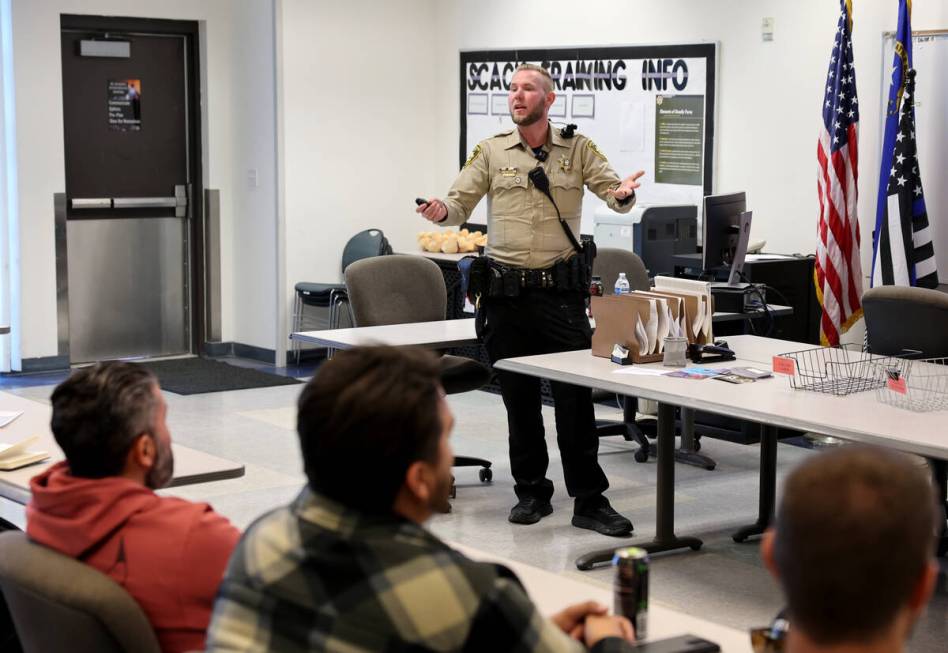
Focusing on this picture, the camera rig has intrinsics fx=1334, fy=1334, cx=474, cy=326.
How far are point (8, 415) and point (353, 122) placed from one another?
5.61 meters

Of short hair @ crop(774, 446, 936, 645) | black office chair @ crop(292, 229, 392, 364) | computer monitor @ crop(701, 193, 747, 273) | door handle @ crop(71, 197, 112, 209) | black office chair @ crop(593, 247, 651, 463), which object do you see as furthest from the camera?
black office chair @ crop(292, 229, 392, 364)

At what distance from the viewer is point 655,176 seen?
26.1 ft

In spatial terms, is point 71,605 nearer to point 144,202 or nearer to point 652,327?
point 652,327

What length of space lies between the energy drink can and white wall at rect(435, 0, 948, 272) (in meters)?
5.03

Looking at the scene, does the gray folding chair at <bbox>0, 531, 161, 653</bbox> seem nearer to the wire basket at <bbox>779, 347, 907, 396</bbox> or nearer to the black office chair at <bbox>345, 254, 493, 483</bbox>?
the wire basket at <bbox>779, 347, 907, 396</bbox>

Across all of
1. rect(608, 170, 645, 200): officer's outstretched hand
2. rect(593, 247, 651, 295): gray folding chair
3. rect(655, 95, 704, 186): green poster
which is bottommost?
rect(593, 247, 651, 295): gray folding chair

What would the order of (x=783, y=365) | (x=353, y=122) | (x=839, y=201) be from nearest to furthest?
(x=783, y=365) → (x=839, y=201) → (x=353, y=122)

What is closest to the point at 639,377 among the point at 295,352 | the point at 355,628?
the point at 355,628

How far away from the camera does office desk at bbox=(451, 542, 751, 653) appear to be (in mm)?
2133

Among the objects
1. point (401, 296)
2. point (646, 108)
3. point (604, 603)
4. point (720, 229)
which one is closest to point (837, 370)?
point (720, 229)

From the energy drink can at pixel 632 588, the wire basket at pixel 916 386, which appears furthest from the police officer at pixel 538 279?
the energy drink can at pixel 632 588

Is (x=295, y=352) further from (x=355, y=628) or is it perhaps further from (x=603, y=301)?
(x=355, y=628)

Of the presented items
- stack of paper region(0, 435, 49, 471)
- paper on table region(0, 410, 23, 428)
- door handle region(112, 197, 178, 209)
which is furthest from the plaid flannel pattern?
door handle region(112, 197, 178, 209)

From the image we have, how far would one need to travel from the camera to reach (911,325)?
16.1 ft
